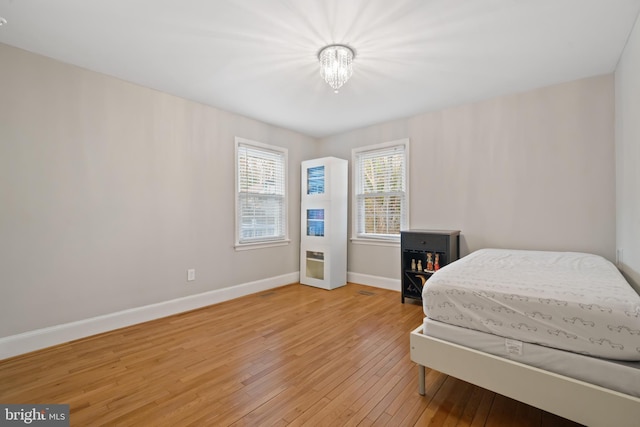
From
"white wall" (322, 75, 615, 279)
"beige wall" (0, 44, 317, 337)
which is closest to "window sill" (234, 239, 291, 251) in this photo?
"beige wall" (0, 44, 317, 337)

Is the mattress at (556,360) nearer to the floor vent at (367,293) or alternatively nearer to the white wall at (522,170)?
the white wall at (522,170)

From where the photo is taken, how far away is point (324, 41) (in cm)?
219

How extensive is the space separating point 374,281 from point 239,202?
226 centimetres

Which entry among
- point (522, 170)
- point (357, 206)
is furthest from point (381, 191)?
point (522, 170)

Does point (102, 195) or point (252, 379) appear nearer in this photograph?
point (252, 379)

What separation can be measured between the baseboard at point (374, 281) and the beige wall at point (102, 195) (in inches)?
69.4

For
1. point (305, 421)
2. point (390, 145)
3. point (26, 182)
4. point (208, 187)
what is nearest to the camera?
point (305, 421)

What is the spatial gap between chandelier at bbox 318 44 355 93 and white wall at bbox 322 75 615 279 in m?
1.85

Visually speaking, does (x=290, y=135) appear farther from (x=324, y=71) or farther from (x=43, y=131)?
(x=43, y=131)

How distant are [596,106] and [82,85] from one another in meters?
4.82

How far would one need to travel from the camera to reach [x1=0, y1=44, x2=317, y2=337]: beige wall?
227 centimetres

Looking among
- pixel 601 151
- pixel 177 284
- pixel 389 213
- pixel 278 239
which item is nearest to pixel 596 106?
pixel 601 151

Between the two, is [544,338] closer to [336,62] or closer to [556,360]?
[556,360]

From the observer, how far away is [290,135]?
178 inches
